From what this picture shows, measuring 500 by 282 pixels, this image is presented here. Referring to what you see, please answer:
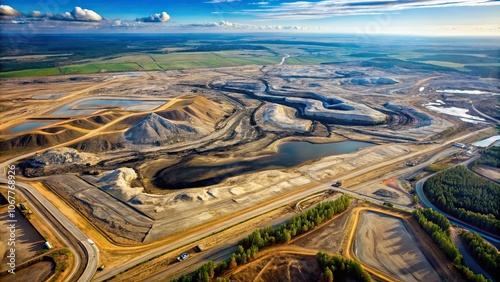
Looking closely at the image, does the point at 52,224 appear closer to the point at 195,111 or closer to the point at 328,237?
the point at 328,237

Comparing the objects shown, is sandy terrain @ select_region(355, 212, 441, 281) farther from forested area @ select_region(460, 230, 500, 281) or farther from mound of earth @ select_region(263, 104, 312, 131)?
mound of earth @ select_region(263, 104, 312, 131)

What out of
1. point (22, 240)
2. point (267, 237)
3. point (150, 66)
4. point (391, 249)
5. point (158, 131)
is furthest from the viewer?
point (150, 66)

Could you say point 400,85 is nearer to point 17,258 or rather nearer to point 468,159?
point 468,159

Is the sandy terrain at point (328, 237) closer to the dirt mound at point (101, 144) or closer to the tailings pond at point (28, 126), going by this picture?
the dirt mound at point (101, 144)

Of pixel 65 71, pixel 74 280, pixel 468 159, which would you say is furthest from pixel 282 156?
pixel 65 71

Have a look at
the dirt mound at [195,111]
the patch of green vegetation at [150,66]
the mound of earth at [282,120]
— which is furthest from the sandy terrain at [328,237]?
the patch of green vegetation at [150,66]

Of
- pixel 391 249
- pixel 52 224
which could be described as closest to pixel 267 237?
pixel 391 249
